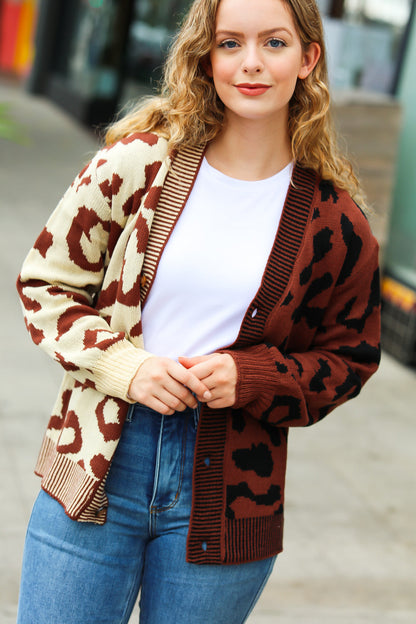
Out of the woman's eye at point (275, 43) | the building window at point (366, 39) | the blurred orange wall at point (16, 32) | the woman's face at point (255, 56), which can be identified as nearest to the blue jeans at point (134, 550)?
the woman's face at point (255, 56)

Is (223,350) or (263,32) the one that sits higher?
(263,32)

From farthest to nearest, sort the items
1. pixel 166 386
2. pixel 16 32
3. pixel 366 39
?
pixel 16 32 < pixel 366 39 < pixel 166 386

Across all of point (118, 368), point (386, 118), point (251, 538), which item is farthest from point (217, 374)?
point (386, 118)

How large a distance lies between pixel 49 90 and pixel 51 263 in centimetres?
1608

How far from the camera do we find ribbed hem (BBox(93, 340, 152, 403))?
5.71ft

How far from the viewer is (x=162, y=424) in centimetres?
182

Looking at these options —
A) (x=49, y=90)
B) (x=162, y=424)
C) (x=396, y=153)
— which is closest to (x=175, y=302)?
(x=162, y=424)

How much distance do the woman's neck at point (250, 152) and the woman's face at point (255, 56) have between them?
46 mm

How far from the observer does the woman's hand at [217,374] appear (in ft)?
5.68

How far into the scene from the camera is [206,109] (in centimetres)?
189

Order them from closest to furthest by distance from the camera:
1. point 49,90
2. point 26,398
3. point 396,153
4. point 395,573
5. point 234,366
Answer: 1. point 234,366
2. point 395,573
3. point 26,398
4. point 396,153
5. point 49,90

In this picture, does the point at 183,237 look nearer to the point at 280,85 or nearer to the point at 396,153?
the point at 280,85

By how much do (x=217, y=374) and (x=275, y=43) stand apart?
664 mm

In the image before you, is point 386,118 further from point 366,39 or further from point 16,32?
point 16,32
